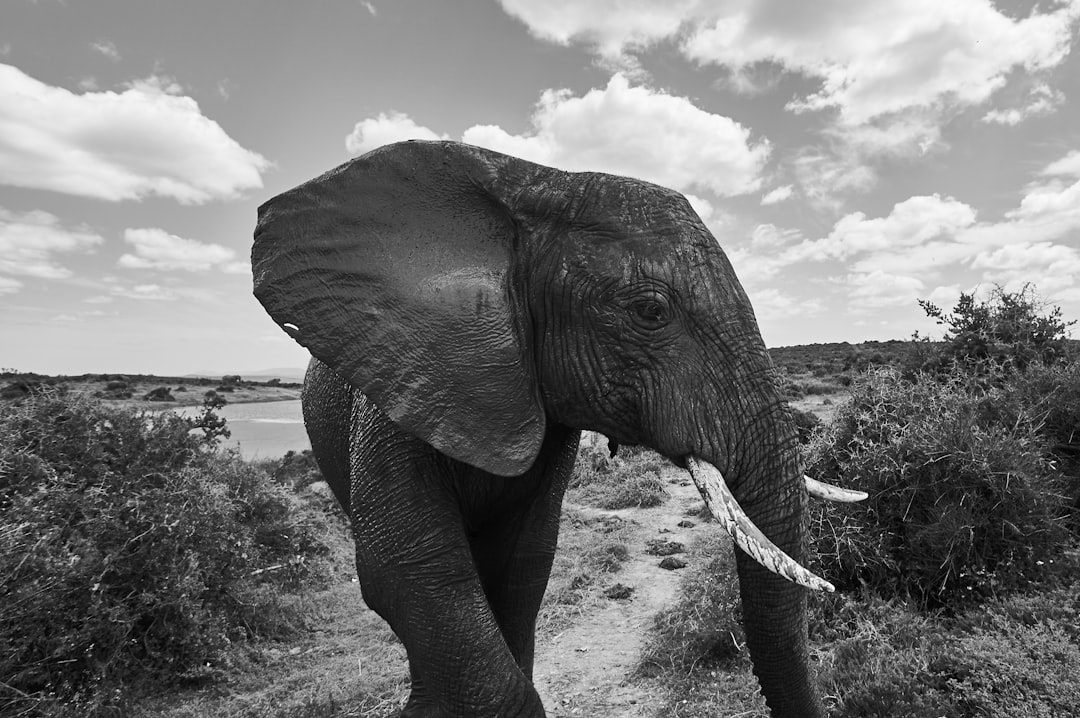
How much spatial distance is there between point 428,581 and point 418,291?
42.8 inches

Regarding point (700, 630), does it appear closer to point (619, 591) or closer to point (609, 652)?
point (609, 652)

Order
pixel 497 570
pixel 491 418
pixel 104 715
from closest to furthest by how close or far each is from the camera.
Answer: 1. pixel 491 418
2. pixel 497 570
3. pixel 104 715

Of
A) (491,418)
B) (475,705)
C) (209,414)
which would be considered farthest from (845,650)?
(209,414)

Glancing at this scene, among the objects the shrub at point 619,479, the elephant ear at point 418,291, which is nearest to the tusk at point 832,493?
the elephant ear at point 418,291

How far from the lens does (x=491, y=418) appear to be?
7.59 feet

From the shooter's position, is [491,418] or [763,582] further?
[763,582]

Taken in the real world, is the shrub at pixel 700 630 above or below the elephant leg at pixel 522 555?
below

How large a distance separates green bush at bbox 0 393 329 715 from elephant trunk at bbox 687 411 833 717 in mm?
4384

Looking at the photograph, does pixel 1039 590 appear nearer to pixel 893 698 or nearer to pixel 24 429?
pixel 893 698

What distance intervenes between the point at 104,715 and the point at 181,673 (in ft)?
2.58

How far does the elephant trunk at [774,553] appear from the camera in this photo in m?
2.08

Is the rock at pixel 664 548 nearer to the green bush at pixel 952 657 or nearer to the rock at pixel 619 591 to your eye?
the rock at pixel 619 591

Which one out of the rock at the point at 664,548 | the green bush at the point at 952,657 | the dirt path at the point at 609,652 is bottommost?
the dirt path at the point at 609,652

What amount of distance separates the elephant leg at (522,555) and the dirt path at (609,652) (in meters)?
1.76
